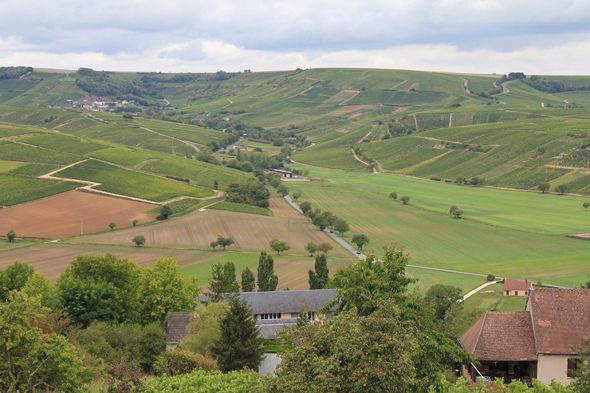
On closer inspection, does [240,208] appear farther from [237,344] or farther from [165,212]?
[237,344]

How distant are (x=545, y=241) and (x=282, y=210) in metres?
58.9

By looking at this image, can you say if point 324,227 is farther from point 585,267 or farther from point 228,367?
point 228,367

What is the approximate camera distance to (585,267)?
78.8 meters

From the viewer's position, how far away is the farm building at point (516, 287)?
66.0 meters

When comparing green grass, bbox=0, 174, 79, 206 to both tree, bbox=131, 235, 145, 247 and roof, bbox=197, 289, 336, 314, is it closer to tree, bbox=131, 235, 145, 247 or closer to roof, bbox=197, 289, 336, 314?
tree, bbox=131, 235, 145, 247

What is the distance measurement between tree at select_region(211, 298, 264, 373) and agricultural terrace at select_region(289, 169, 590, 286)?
55420mm

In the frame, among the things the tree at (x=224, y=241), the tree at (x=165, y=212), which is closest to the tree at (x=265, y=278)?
the tree at (x=224, y=241)

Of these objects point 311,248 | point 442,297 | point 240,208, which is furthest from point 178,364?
point 240,208

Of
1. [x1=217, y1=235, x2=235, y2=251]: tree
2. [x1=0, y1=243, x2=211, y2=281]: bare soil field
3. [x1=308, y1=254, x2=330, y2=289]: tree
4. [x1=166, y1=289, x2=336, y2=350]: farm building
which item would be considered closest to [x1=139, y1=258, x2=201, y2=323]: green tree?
[x1=166, y1=289, x2=336, y2=350]: farm building

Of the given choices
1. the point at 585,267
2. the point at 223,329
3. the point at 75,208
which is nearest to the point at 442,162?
the point at 585,267

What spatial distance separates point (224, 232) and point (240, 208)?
19.2 metres

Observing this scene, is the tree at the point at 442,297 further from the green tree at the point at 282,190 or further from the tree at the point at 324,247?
→ the green tree at the point at 282,190

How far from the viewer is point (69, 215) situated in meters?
106

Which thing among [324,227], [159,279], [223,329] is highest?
[223,329]
